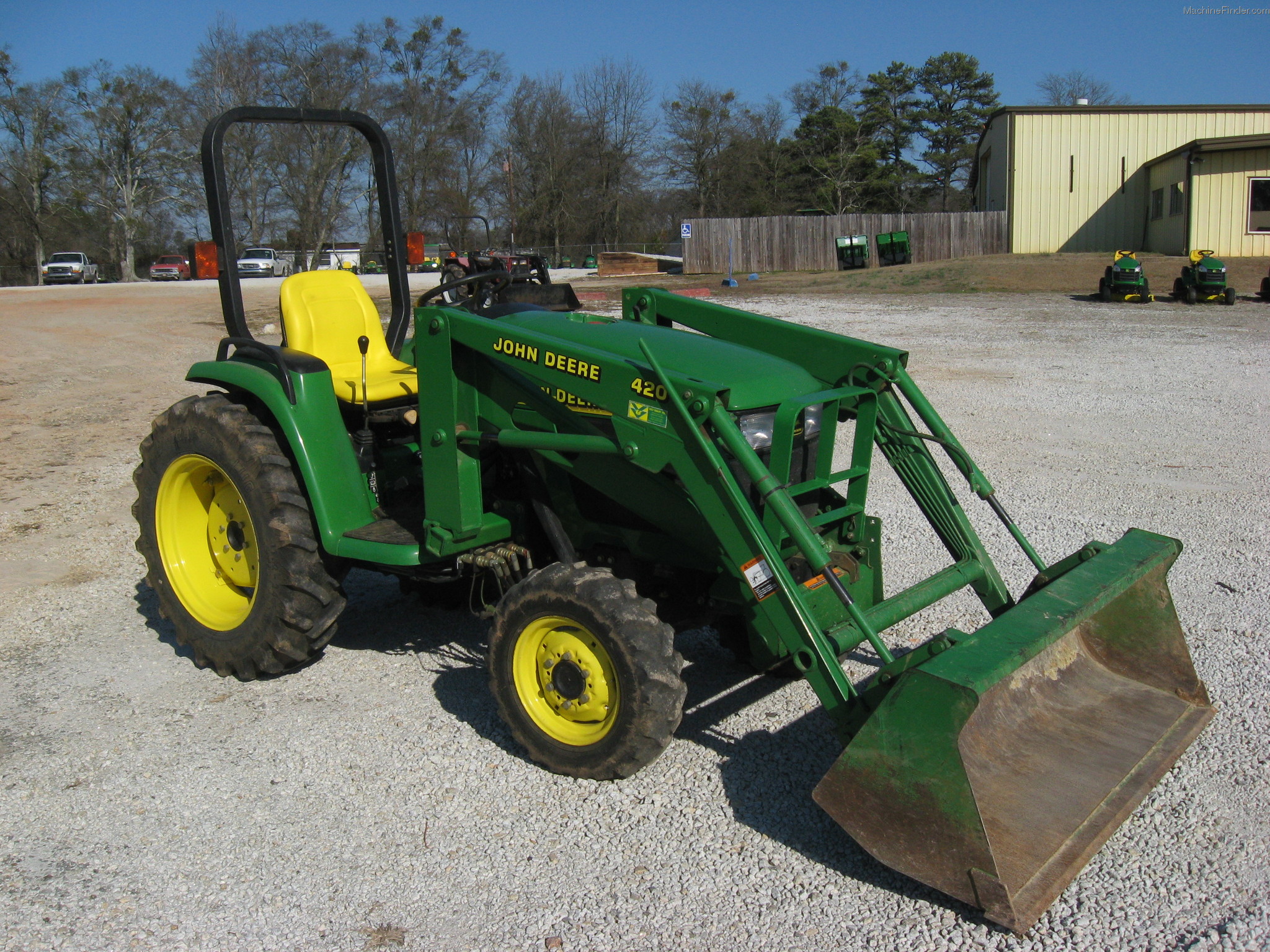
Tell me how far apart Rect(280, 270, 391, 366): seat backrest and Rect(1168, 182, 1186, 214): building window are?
27.1 metres

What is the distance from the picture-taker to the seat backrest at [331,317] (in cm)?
450

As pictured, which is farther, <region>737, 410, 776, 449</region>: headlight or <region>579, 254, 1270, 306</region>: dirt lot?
<region>579, 254, 1270, 306</region>: dirt lot

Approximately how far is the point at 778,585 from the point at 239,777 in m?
1.92

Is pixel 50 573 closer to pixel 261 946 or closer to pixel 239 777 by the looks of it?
pixel 239 777

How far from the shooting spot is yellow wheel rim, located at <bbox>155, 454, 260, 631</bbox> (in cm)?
443

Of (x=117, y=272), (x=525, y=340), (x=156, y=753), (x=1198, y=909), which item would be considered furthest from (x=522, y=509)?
(x=117, y=272)

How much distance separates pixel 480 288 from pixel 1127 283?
704 inches

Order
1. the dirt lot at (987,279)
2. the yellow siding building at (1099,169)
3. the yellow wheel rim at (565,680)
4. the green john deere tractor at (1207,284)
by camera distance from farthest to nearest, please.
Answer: the yellow siding building at (1099,169) → the dirt lot at (987,279) → the green john deere tractor at (1207,284) → the yellow wheel rim at (565,680)

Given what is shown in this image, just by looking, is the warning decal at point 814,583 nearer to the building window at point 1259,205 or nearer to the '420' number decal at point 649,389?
the '420' number decal at point 649,389

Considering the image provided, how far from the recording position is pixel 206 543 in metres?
4.62

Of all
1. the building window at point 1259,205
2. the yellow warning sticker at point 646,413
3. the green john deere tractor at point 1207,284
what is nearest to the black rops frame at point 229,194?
the yellow warning sticker at point 646,413

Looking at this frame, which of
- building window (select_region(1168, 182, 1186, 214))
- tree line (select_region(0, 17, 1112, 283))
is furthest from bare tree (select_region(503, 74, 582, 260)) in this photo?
building window (select_region(1168, 182, 1186, 214))

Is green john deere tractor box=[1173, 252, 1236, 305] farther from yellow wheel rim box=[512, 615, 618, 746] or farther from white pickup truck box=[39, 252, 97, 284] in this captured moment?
white pickup truck box=[39, 252, 97, 284]

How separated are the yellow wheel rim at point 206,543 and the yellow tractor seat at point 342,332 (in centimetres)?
66
